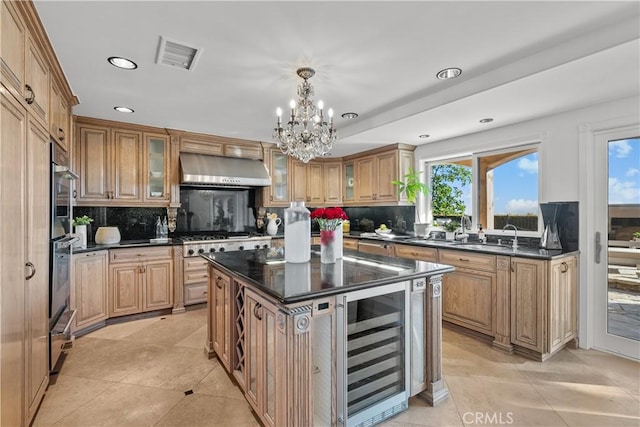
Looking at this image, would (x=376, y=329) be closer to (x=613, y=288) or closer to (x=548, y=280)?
(x=548, y=280)

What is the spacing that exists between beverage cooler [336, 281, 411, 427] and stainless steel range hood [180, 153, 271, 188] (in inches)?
120

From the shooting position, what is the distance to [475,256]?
10.3 ft

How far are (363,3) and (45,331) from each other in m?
2.89

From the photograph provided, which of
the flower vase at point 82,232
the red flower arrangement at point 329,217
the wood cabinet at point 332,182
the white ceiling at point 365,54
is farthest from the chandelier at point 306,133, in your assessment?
the wood cabinet at point 332,182

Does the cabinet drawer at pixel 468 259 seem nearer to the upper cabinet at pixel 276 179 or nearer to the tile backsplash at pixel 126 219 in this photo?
the upper cabinet at pixel 276 179

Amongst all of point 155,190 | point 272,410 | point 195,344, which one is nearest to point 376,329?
point 272,410

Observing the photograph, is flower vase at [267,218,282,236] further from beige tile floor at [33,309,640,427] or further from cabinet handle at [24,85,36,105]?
cabinet handle at [24,85,36,105]

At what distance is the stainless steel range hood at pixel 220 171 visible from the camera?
13.4 ft

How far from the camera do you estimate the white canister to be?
3.63 metres

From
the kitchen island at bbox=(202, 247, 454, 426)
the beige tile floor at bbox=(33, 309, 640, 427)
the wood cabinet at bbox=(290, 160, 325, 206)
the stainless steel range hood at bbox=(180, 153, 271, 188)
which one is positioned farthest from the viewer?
the wood cabinet at bbox=(290, 160, 325, 206)

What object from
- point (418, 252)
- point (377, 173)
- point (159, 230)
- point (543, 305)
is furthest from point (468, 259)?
point (159, 230)

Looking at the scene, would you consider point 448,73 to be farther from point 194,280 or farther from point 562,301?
point 194,280

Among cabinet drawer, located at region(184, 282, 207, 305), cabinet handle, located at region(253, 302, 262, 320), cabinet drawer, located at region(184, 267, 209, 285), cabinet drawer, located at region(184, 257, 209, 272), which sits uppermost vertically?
cabinet handle, located at region(253, 302, 262, 320)

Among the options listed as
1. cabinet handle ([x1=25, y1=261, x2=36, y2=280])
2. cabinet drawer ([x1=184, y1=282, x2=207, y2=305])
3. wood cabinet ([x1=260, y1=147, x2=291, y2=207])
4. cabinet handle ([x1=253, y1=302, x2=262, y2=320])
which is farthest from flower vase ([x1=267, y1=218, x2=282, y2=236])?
cabinet handle ([x1=25, y1=261, x2=36, y2=280])
